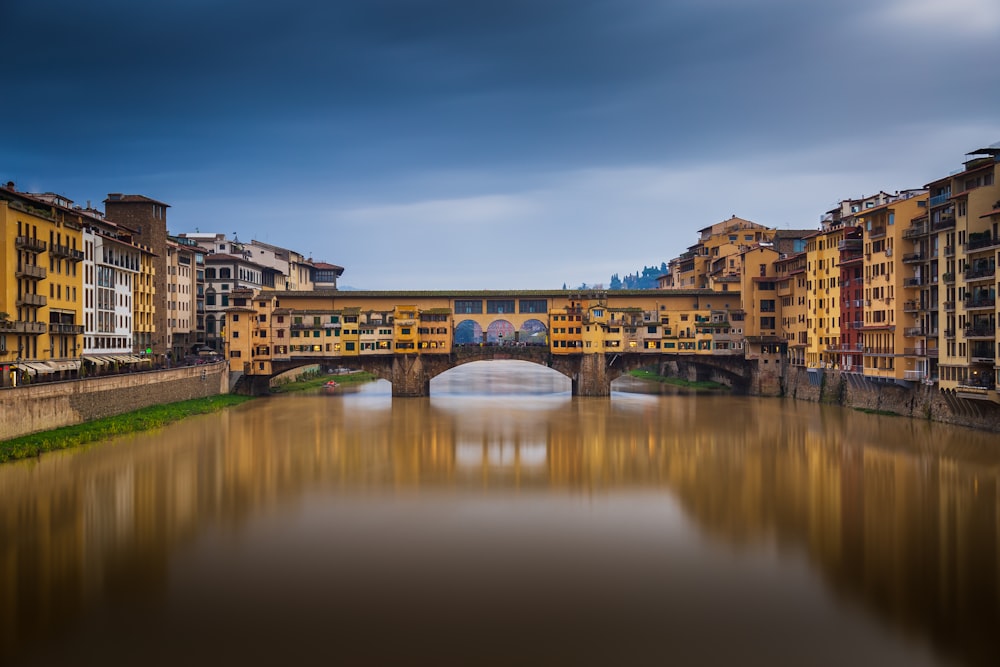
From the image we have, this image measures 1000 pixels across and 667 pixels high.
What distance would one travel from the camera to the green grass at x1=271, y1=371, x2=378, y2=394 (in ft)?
206

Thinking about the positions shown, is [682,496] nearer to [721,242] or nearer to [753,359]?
[753,359]

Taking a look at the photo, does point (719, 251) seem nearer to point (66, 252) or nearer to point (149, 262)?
point (149, 262)

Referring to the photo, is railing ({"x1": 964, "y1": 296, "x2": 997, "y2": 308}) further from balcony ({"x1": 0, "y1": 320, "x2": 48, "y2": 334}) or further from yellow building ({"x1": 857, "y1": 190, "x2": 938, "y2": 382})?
balcony ({"x1": 0, "y1": 320, "x2": 48, "y2": 334})

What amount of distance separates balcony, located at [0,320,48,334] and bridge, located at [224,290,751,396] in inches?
779

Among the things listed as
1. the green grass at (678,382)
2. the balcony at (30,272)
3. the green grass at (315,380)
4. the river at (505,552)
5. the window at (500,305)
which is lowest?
the river at (505,552)

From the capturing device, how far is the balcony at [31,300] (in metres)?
35.4

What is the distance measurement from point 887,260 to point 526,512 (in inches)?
1184

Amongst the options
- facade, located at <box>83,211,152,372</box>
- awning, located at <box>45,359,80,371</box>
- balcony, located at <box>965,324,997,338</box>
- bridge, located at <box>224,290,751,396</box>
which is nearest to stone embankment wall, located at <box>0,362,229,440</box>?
awning, located at <box>45,359,80,371</box>

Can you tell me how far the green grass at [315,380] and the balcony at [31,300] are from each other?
79.5 feet

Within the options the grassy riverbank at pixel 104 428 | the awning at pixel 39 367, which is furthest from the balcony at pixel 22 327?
the grassy riverbank at pixel 104 428

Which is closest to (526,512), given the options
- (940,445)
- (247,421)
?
(940,445)

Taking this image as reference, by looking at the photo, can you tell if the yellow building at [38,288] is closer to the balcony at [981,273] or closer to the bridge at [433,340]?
the bridge at [433,340]

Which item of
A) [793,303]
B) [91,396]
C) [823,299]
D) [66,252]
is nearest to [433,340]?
[66,252]

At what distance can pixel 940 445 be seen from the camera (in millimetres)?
32719
